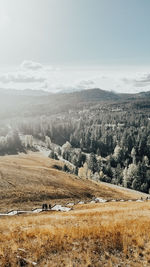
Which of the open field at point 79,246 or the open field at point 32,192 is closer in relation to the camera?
the open field at point 79,246

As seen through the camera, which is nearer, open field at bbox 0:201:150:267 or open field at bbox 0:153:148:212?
open field at bbox 0:201:150:267

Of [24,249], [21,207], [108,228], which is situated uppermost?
[24,249]

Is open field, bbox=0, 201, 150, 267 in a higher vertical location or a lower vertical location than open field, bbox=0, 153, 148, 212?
higher

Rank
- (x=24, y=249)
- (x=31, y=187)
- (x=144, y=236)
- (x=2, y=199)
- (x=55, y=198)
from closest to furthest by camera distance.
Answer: (x=24, y=249)
(x=144, y=236)
(x=2, y=199)
(x=55, y=198)
(x=31, y=187)

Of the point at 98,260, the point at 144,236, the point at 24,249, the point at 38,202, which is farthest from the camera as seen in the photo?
the point at 38,202

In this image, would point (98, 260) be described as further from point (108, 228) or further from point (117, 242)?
point (108, 228)

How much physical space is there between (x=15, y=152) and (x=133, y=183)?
106 meters

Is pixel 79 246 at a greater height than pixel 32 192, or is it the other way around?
pixel 79 246

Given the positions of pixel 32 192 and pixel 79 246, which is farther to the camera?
pixel 32 192

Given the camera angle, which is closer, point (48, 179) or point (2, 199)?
point (2, 199)

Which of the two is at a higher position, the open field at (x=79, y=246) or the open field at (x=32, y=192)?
the open field at (x=79, y=246)

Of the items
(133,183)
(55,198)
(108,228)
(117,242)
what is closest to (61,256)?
(117,242)

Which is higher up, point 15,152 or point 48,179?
point 48,179

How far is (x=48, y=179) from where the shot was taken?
208 feet
